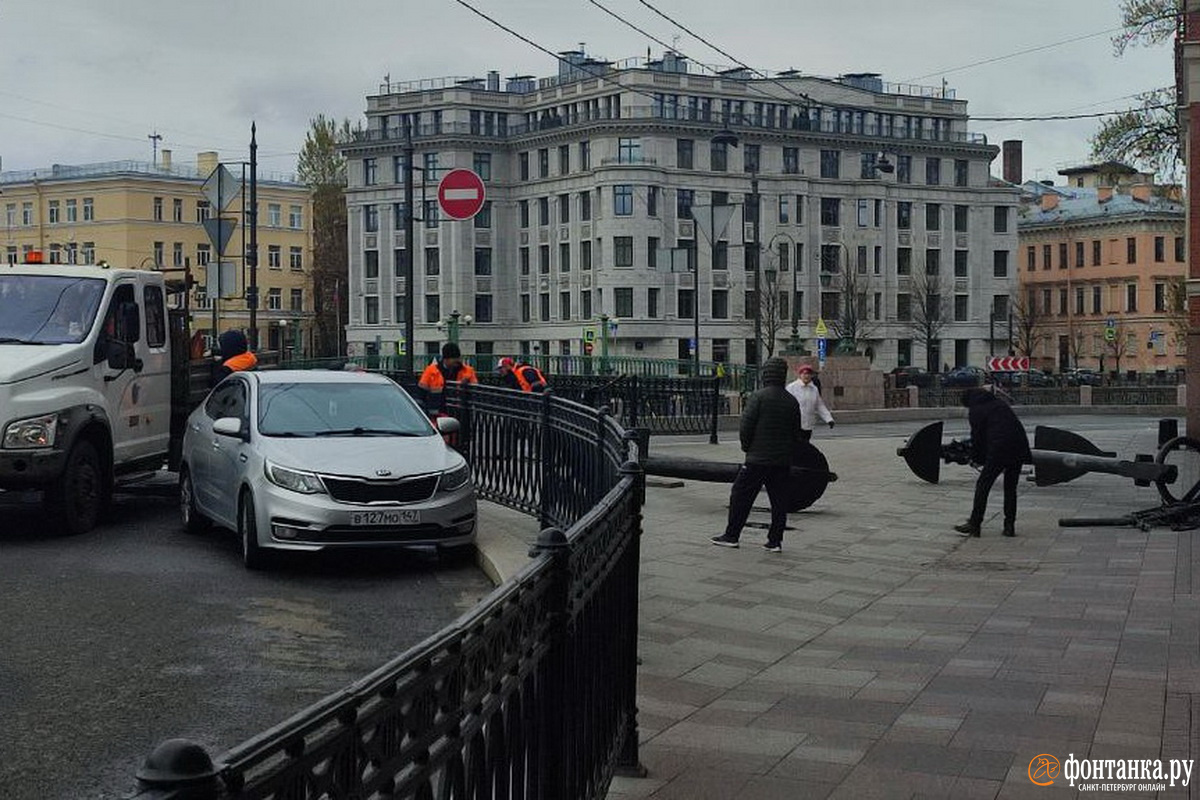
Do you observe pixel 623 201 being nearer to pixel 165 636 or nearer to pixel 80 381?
pixel 80 381

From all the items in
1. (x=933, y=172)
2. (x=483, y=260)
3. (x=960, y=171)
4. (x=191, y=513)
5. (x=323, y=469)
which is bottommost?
(x=191, y=513)

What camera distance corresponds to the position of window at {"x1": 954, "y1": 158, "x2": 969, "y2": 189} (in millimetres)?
96000

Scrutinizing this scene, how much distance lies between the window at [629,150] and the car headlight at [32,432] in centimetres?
7670

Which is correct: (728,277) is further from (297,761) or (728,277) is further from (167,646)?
(297,761)

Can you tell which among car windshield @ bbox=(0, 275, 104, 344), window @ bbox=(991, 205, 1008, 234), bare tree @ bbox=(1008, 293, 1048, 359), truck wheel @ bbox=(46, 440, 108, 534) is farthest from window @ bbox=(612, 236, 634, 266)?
truck wheel @ bbox=(46, 440, 108, 534)

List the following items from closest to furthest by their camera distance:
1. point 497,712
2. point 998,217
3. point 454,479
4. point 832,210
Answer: point 497,712
point 454,479
point 832,210
point 998,217

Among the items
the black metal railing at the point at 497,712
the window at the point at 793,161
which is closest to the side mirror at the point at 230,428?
the black metal railing at the point at 497,712

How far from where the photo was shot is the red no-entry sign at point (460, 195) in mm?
15867

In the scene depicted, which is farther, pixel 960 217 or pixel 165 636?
pixel 960 217

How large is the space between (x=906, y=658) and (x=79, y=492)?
7.48 m

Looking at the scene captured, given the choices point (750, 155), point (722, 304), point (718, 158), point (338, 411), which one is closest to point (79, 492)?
point (338, 411)

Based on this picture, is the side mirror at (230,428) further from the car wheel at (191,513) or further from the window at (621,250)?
the window at (621,250)

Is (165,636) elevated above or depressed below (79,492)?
below

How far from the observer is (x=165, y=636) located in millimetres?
8406
